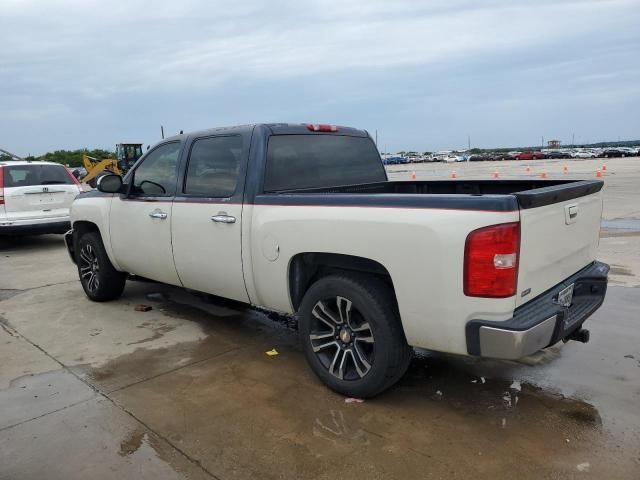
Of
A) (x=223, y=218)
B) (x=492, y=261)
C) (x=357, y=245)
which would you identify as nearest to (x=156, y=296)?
(x=223, y=218)

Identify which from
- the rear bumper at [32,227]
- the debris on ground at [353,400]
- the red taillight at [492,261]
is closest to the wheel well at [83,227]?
the debris on ground at [353,400]

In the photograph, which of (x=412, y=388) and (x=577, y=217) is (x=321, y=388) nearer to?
(x=412, y=388)

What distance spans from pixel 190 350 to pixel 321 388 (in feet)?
4.65

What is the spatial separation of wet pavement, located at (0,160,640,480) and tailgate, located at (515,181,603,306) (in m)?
0.85

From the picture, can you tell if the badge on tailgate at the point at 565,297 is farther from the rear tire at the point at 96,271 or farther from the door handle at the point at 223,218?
the rear tire at the point at 96,271

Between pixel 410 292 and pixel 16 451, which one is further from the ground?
pixel 410 292

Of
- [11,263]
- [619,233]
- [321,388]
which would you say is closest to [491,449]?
[321,388]

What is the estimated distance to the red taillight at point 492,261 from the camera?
284 cm

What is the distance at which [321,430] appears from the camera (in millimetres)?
3305

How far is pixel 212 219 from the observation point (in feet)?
14.4

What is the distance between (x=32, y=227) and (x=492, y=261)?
9.57m

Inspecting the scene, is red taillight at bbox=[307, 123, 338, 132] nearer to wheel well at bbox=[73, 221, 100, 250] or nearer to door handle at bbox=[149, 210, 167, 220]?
door handle at bbox=[149, 210, 167, 220]

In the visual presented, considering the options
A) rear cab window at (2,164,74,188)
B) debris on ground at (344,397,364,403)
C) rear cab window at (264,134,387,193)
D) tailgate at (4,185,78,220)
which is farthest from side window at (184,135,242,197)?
rear cab window at (2,164,74,188)

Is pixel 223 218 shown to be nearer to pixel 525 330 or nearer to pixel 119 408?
pixel 119 408
